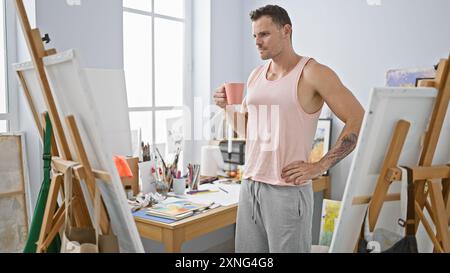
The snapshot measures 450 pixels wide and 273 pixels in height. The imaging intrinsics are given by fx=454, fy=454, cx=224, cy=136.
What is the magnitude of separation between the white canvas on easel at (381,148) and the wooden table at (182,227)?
2.83 feet

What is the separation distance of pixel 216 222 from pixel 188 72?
57.7 inches

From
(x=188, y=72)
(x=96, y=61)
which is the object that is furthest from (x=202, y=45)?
(x=96, y=61)

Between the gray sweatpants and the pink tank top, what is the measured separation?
1.8 inches

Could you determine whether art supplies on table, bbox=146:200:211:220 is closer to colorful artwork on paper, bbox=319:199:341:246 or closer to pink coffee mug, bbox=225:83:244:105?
pink coffee mug, bbox=225:83:244:105

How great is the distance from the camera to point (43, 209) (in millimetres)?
1468

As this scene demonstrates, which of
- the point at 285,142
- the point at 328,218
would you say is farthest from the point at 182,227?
the point at 328,218

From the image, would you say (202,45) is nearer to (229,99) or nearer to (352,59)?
(352,59)

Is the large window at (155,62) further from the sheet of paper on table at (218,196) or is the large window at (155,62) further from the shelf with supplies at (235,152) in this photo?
the sheet of paper on table at (218,196)

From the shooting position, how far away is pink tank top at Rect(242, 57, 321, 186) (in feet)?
5.72

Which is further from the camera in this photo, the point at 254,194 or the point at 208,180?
the point at 208,180

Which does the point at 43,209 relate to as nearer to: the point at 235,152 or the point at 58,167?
the point at 58,167

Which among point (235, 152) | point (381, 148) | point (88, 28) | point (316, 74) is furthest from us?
point (235, 152)

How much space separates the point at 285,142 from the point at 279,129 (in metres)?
0.06

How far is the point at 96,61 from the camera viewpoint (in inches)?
98.1
